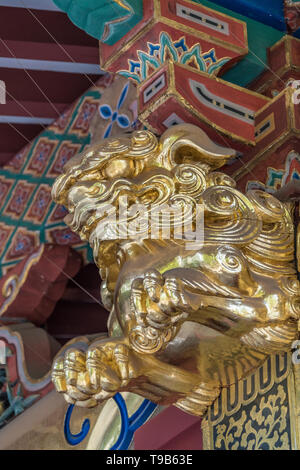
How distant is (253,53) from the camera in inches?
85.1

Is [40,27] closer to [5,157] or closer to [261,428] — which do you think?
[5,157]

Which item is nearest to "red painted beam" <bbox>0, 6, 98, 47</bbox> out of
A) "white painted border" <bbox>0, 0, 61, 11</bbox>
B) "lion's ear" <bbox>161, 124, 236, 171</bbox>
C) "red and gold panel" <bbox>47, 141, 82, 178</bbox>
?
"white painted border" <bbox>0, 0, 61, 11</bbox>

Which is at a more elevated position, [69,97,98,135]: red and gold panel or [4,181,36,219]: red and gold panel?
[69,97,98,135]: red and gold panel

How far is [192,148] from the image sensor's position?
6.51 feet

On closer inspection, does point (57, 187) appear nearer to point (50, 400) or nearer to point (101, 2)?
point (101, 2)

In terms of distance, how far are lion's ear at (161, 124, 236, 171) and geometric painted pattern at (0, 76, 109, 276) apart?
721 mm

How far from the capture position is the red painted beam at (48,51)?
2.59 meters

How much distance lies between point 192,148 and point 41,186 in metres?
0.94

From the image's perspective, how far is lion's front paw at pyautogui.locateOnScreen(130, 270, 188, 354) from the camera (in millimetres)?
1812

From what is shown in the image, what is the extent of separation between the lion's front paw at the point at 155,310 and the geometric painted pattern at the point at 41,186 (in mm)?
782

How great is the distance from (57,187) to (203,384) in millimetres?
431

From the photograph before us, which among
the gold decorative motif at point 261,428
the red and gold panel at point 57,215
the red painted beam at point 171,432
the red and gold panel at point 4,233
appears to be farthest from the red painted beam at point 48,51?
the gold decorative motif at point 261,428

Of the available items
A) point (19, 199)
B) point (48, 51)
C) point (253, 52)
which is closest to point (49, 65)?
point (48, 51)

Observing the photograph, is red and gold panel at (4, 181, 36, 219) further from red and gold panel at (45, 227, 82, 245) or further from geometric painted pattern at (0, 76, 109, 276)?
red and gold panel at (45, 227, 82, 245)
